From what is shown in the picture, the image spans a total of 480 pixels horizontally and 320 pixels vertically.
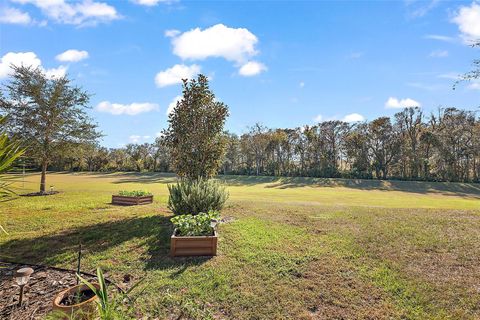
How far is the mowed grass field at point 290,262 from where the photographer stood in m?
4.60

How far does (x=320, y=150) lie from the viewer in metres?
47.4

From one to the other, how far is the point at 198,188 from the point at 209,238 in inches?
111

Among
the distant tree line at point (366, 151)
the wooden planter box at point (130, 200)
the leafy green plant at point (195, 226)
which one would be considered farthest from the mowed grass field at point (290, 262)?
the distant tree line at point (366, 151)

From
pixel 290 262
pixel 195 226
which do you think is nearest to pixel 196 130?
pixel 195 226

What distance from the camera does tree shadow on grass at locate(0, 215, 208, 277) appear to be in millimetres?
6130

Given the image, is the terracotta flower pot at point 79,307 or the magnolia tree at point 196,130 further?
the magnolia tree at point 196,130

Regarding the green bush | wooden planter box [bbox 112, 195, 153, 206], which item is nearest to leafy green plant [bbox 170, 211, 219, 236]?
the green bush

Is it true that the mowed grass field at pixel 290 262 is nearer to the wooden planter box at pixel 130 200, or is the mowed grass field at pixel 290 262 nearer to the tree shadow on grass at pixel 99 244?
the tree shadow on grass at pixel 99 244

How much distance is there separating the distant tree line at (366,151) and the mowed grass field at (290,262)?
24.6m

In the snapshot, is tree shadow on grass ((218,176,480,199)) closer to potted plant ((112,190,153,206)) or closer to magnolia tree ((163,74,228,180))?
potted plant ((112,190,153,206))

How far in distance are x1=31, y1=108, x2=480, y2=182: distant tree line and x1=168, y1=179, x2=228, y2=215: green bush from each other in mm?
23452

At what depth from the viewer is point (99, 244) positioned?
7.16 meters

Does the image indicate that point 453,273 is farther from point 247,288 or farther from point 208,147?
point 208,147

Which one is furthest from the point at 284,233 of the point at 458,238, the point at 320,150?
the point at 320,150
